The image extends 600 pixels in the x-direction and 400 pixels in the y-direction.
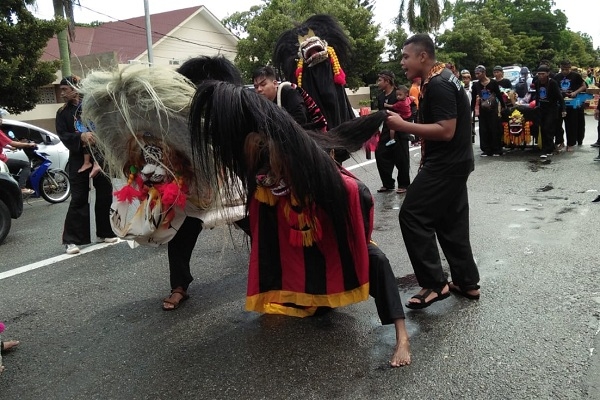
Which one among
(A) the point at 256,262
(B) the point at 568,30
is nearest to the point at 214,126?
(A) the point at 256,262

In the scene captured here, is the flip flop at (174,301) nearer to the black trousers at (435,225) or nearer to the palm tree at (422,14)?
the black trousers at (435,225)

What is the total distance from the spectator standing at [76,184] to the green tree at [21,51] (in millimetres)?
6347

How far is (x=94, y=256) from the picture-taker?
526cm

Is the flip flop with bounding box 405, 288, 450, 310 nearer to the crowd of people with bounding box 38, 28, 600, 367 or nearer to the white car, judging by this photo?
the crowd of people with bounding box 38, 28, 600, 367

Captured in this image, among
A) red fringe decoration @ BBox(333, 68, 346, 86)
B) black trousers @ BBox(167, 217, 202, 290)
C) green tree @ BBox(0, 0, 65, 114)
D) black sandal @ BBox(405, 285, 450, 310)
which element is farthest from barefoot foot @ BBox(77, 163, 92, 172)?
green tree @ BBox(0, 0, 65, 114)

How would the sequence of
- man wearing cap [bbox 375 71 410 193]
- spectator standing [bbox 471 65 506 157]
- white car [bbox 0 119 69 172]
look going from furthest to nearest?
spectator standing [bbox 471 65 506 157]
white car [bbox 0 119 69 172]
man wearing cap [bbox 375 71 410 193]

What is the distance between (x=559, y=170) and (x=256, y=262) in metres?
7.03

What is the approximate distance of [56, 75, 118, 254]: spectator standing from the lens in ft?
17.0

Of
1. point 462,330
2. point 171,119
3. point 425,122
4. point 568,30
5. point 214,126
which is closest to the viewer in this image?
point 214,126

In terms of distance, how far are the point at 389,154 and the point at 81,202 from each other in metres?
4.24

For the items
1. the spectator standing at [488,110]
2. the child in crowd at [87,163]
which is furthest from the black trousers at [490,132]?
the child in crowd at [87,163]

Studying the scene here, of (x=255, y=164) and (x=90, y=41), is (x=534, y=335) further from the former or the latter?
(x=90, y=41)

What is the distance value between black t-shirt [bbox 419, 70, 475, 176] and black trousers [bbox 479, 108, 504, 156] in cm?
740

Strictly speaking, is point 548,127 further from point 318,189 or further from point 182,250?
point 318,189
